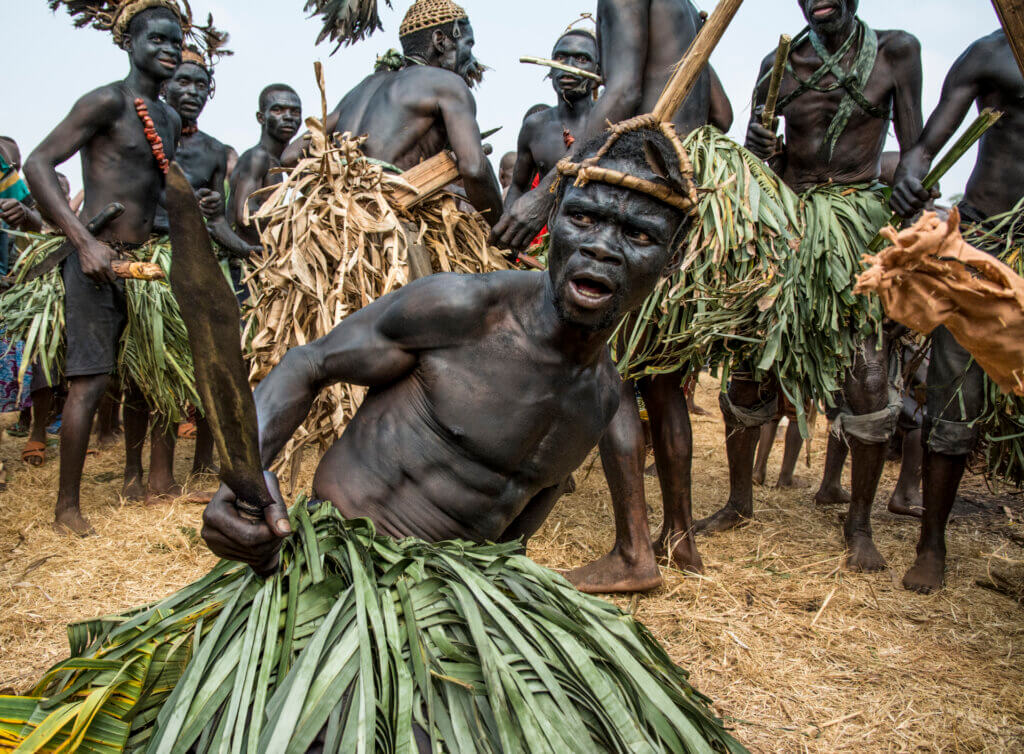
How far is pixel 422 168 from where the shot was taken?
3717mm

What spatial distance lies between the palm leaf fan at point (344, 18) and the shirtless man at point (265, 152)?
4.61 feet

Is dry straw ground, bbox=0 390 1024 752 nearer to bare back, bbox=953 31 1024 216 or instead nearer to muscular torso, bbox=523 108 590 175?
bare back, bbox=953 31 1024 216

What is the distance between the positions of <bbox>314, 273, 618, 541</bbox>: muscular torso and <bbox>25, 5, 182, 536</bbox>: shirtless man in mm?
2921

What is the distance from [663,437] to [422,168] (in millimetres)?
1733

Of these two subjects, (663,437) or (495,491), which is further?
(663,437)

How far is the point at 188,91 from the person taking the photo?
232 inches

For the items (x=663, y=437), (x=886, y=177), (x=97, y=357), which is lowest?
(x=663, y=437)

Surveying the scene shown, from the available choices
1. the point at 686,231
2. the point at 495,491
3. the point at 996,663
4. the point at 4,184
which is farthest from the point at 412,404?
the point at 4,184

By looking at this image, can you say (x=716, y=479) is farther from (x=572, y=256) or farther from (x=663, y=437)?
(x=572, y=256)

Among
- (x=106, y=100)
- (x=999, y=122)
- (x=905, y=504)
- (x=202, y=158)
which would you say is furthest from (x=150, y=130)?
(x=905, y=504)

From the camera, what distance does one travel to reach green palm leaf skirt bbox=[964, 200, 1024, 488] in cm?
327

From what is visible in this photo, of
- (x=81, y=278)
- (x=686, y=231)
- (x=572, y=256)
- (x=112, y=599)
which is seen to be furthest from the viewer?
(x=81, y=278)

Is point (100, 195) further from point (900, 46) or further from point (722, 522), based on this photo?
point (900, 46)

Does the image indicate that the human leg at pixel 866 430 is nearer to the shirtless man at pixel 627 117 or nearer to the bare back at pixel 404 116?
the shirtless man at pixel 627 117
